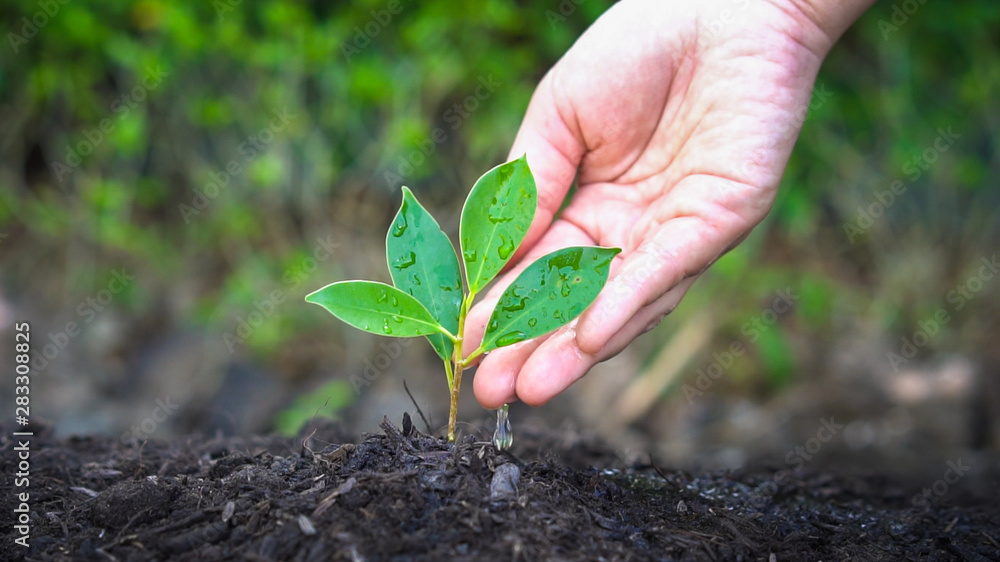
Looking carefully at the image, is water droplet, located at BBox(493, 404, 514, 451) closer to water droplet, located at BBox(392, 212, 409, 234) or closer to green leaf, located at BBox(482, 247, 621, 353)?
green leaf, located at BBox(482, 247, 621, 353)

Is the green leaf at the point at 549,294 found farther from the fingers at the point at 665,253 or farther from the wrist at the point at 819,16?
the wrist at the point at 819,16

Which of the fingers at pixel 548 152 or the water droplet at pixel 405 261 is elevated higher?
the fingers at pixel 548 152

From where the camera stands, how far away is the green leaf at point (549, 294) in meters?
1.20

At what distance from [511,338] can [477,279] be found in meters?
0.12

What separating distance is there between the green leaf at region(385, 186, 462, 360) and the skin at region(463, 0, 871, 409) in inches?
7.5

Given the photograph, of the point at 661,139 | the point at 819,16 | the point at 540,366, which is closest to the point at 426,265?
the point at 540,366

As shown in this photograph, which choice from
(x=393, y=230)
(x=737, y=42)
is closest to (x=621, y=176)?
(x=737, y=42)

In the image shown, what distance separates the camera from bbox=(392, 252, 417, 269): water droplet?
1271 mm

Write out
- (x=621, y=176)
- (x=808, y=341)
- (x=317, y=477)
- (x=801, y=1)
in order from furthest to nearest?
(x=808, y=341)
(x=621, y=176)
(x=801, y=1)
(x=317, y=477)

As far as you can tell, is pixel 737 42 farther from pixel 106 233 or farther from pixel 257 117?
pixel 106 233

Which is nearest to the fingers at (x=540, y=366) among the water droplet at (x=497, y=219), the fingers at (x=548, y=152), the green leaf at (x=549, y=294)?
the green leaf at (x=549, y=294)

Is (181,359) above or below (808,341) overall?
above

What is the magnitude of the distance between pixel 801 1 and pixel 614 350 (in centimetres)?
101

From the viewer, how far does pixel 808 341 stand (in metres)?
3.93
